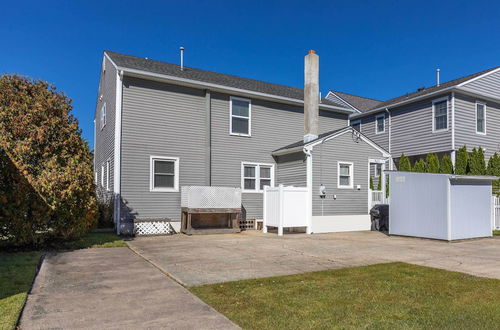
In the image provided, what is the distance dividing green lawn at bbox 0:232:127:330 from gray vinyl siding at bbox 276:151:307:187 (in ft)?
23.3

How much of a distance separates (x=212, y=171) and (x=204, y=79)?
3.75 meters

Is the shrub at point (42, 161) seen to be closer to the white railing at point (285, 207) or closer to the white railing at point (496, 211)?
the white railing at point (285, 207)

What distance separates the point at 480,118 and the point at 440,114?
7.88 feet

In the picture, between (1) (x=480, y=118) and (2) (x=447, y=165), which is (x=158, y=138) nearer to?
(2) (x=447, y=165)

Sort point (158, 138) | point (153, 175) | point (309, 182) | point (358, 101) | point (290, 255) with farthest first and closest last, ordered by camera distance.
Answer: point (358, 101) < point (309, 182) < point (158, 138) < point (153, 175) < point (290, 255)

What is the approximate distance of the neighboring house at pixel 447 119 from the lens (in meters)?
17.2

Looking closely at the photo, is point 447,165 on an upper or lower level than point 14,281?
upper

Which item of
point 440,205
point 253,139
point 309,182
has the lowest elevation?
point 440,205

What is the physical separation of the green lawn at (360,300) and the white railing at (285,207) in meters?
6.50

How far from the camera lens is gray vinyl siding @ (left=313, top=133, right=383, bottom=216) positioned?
1394cm

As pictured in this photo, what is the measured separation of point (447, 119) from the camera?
56.5ft

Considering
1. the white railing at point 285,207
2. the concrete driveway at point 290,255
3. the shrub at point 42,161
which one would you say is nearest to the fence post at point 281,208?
the white railing at point 285,207

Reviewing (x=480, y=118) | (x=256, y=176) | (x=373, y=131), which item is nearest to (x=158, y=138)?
(x=256, y=176)

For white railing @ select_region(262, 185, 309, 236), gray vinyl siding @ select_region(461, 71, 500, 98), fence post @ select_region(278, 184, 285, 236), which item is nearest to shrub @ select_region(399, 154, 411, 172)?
gray vinyl siding @ select_region(461, 71, 500, 98)
